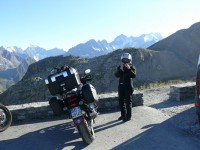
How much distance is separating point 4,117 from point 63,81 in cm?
242

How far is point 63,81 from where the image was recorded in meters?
7.59

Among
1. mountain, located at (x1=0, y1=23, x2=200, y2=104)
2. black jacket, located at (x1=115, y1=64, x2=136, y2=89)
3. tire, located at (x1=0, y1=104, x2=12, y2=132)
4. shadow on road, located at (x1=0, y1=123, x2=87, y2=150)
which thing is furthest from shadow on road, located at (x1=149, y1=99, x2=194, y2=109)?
mountain, located at (x1=0, y1=23, x2=200, y2=104)

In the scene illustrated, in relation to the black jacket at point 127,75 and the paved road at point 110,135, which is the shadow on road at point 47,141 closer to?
the paved road at point 110,135

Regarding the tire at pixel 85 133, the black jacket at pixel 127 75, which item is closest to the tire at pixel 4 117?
the tire at pixel 85 133

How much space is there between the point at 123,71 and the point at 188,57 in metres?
60.4

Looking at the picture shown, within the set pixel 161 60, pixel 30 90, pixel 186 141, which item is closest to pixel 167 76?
pixel 161 60

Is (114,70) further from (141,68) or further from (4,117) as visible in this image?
(4,117)

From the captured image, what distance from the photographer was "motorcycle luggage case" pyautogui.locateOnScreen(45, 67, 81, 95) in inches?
297

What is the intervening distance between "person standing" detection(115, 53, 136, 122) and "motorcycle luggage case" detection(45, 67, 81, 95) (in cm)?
196

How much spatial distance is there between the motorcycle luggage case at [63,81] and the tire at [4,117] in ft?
6.36

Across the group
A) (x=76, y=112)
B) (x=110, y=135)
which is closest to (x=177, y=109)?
(x=110, y=135)

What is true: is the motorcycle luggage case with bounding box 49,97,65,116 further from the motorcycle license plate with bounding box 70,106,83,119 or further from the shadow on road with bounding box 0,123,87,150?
the shadow on road with bounding box 0,123,87,150

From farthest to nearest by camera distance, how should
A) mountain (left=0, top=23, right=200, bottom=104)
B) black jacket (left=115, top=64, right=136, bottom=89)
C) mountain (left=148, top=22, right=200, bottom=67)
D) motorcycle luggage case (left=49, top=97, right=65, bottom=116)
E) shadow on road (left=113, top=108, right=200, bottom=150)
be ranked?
mountain (left=148, top=22, right=200, bottom=67), mountain (left=0, top=23, right=200, bottom=104), black jacket (left=115, top=64, right=136, bottom=89), motorcycle luggage case (left=49, top=97, right=65, bottom=116), shadow on road (left=113, top=108, right=200, bottom=150)

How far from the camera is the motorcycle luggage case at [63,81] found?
7.55 metres
